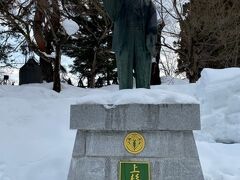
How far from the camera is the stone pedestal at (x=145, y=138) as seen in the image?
11.8 feet

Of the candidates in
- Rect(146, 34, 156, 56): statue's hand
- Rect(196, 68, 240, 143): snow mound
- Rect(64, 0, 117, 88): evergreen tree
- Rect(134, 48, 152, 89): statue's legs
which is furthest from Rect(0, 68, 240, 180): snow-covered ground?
Rect(64, 0, 117, 88): evergreen tree

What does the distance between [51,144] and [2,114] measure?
72.7 inches

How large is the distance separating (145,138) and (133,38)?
1179 mm

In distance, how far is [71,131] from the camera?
6629 millimetres

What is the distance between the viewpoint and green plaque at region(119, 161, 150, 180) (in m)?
3.59

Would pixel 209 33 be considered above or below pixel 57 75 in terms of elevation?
above

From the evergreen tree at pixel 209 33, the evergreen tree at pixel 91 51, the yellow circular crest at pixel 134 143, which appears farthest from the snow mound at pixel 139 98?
the evergreen tree at pixel 209 33

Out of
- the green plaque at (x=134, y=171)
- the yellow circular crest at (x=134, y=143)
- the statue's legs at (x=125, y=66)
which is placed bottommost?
the green plaque at (x=134, y=171)

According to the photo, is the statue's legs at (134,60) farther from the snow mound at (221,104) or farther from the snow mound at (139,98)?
the snow mound at (221,104)

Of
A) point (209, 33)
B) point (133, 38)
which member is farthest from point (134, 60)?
point (209, 33)

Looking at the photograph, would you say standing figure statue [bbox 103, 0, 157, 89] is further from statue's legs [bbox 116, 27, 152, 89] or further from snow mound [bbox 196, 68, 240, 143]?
snow mound [bbox 196, 68, 240, 143]

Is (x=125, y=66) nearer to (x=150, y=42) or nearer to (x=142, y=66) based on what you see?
(x=142, y=66)

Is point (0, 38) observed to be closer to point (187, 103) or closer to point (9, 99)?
point (9, 99)

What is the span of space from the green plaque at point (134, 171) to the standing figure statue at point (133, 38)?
99cm
